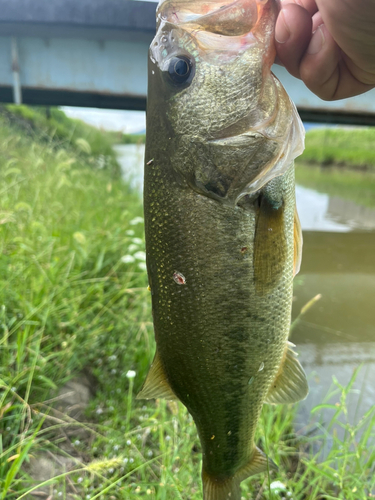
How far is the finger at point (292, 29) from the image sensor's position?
46.3 inches

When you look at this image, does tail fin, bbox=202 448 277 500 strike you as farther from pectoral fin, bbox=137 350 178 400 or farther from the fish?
the fish

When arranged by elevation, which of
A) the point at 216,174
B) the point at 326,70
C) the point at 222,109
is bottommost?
the point at 216,174

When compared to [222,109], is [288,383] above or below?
below

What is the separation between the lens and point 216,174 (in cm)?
113

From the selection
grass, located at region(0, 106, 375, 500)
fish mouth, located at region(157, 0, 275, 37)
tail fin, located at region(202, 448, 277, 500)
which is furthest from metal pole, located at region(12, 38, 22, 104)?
tail fin, located at region(202, 448, 277, 500)

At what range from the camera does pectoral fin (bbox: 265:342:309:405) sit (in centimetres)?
136

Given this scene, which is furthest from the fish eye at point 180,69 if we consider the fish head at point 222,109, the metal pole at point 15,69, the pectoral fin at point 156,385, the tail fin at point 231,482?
the metal pole at point 15,69

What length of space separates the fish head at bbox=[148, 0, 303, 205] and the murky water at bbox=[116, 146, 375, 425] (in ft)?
6.24

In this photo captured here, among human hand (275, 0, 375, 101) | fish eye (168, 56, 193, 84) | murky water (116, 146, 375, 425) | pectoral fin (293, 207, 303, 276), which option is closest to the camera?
human hand (275, 0, 375, 101)

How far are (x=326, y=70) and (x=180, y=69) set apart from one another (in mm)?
618

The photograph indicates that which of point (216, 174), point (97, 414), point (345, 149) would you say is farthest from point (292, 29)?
point (345, 149)

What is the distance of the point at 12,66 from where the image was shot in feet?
22.1

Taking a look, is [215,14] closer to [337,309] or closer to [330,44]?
[330,44]

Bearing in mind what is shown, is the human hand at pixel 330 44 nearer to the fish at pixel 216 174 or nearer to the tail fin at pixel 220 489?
the fish at pixel 216 174
